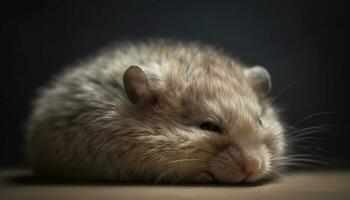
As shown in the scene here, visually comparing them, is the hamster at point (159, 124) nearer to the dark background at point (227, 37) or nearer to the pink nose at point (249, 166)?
the pink nose at point (249, 166)

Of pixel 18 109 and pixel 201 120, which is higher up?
pixel 18 109

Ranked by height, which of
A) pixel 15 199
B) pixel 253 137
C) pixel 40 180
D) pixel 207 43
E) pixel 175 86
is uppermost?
pixel 207 43

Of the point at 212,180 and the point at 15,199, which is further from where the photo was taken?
the point at 212,180

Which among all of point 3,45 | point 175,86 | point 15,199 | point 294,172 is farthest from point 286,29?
point 15,199

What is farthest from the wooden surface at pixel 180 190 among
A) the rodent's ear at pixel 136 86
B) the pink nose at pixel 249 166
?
the rodent's ear at pixel 136 86

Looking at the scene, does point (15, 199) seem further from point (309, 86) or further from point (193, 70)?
point (309, 86)

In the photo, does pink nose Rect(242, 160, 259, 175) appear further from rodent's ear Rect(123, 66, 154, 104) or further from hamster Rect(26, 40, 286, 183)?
rodent's ear Rect(123, 66, 154, 104)
